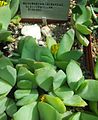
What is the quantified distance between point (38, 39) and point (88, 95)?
31 cm

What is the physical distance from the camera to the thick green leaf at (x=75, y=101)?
3.06 ft

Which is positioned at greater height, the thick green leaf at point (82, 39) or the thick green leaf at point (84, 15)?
the thick green leaf at point (84, 15)

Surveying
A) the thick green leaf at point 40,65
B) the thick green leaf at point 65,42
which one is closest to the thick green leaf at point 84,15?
the thick green leaf at point 65,42

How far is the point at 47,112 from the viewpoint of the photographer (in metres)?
0.93

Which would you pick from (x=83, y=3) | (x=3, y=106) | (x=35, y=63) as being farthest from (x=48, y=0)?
(x=3, y=106)

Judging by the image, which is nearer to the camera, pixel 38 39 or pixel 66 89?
pixel 66 89

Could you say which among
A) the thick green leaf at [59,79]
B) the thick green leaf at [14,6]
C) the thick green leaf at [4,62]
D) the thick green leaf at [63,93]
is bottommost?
the thick green leaf at [63,93]

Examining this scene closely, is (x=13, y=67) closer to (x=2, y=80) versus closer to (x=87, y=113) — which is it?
(x=2, y=80)

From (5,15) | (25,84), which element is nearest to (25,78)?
(25,84)

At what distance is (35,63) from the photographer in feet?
3.19

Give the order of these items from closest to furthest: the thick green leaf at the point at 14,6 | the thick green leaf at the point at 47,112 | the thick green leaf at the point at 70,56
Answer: the thick green leaf at the point at 47,112
the thick green leaf at the point at 70,56
the thick green leaf at the point at 14,6

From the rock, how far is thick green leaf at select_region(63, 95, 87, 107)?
0.98 ft

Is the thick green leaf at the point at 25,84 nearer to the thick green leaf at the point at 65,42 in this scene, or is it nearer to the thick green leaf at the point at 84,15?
the thick green leaf at the point at 65,42

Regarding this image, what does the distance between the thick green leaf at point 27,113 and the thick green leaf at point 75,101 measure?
9 centimetres
